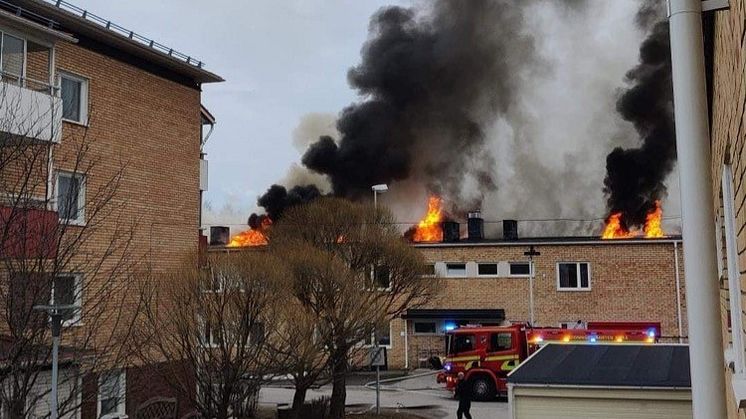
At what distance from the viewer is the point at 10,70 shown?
44.0 feet

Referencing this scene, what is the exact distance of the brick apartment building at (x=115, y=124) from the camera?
43.4ft

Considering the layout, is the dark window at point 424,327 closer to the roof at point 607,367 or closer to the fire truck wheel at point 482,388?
the fire truck wheel at point 482,388

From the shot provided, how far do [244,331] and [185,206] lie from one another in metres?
6.87

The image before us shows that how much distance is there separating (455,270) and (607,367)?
20686mm

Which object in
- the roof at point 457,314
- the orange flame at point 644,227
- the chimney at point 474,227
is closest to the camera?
the roof at point 457,314

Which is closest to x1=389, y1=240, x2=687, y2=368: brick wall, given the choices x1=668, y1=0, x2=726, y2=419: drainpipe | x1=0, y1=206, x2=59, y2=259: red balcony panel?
x1=0, y1=206, x2=59, y2=259: red balcony panel

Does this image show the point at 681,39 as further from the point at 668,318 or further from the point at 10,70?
the point at 668,318

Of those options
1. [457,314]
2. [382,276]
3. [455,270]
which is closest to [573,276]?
[455,270]

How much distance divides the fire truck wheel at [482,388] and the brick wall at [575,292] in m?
6.70

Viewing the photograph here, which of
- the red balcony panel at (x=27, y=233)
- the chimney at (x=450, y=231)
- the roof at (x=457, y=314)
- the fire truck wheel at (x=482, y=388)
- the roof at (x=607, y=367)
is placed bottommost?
the fire truck wheel at (x=482, y=388)

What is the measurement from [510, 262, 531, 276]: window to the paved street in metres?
5.53

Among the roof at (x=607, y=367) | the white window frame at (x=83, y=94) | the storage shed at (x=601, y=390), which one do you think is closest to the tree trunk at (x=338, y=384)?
the roof at (x=607, y=367)

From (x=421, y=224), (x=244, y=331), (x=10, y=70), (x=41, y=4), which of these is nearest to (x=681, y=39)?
(x=244, y=331)

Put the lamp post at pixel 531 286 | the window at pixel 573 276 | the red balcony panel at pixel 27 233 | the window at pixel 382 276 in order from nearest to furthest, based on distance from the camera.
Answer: the red balcony panel at pixel 27 233 → the window at pixel 382 276 → the window at pixel 573 276 → the lamp post at pixel 531 286
